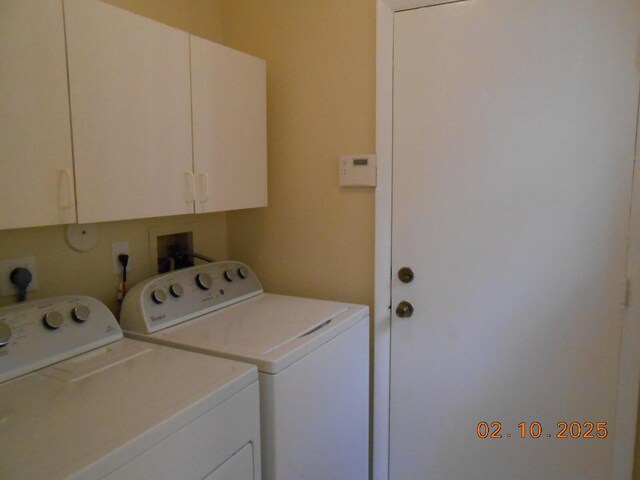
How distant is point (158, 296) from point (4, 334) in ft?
1.56

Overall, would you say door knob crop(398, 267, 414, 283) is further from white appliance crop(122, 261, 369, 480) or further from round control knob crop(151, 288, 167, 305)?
round control knob crop(151, 288, 167, 305)

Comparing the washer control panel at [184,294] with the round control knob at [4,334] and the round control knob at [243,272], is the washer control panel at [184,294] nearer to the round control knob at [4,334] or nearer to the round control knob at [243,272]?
the round control knob at [243,272]

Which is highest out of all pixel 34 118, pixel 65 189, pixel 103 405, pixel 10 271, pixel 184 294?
pixel 34 118

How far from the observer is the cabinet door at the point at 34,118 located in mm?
1073

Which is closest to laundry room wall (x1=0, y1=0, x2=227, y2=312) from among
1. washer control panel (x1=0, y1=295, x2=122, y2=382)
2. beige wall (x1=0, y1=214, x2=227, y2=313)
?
beige wall (x1=0, y1=214, x2=227, y2=313)

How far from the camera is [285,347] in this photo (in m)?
1.39

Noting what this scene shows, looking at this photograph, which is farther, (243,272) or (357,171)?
(243,272)

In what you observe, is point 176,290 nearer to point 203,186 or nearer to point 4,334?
point 203,186

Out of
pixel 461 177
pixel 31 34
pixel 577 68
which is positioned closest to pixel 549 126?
pixel 577 68

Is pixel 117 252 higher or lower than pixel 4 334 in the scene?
higher

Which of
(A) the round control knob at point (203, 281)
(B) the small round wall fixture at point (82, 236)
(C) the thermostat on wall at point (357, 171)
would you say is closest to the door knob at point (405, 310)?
(C) the thermostat on wall at point (357, 171)

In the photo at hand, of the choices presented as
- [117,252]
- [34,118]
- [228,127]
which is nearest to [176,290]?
[117,252]

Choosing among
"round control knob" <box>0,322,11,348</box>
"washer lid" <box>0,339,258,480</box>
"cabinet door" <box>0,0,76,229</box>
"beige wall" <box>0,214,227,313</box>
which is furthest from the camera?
"beige wall" <box>0,214,227,313</box>

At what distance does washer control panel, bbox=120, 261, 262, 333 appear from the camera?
5.04ft
